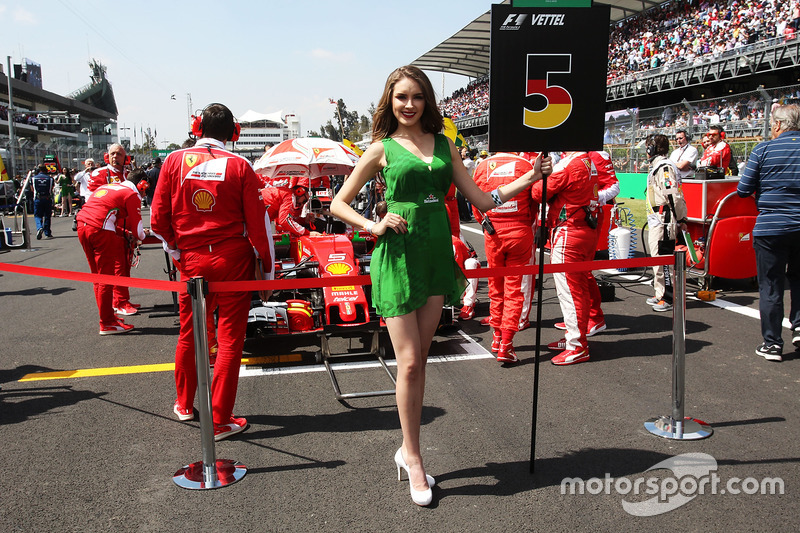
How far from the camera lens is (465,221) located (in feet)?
62.4

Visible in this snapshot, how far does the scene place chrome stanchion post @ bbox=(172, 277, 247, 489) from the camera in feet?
11.0

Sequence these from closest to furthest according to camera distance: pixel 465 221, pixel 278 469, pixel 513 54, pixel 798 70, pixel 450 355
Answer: pixel 513 54 → pixel 278 469 → pixel 450 355 → pixel 465 221 → pixel 798 70

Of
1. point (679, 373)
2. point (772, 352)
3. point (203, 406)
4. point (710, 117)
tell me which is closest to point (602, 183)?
point (772, 352)

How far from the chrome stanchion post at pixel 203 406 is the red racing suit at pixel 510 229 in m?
2.73

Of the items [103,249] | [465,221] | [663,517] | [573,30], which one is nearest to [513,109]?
[573,30]

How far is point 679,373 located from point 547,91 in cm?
187

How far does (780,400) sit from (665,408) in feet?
2.72

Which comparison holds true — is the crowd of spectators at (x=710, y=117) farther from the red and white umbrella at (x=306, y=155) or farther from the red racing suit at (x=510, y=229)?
the red racing suit at (x=510, y=229)

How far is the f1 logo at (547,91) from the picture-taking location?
329 cm

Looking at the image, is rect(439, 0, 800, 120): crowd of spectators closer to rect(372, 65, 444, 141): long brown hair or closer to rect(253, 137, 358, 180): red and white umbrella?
rect(253, 137, 358, 180): red and white umbrella

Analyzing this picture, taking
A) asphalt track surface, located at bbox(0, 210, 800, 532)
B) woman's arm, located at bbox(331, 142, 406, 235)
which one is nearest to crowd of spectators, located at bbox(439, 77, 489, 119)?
asphalt track surface, located at bbox(0, 210, 800, 532)

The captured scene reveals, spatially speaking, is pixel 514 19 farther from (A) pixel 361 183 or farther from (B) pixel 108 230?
(B) pixel 108 230

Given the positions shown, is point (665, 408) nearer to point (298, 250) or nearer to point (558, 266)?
point (558, 266)

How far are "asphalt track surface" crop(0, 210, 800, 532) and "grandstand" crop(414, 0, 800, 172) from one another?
12.2 metres
